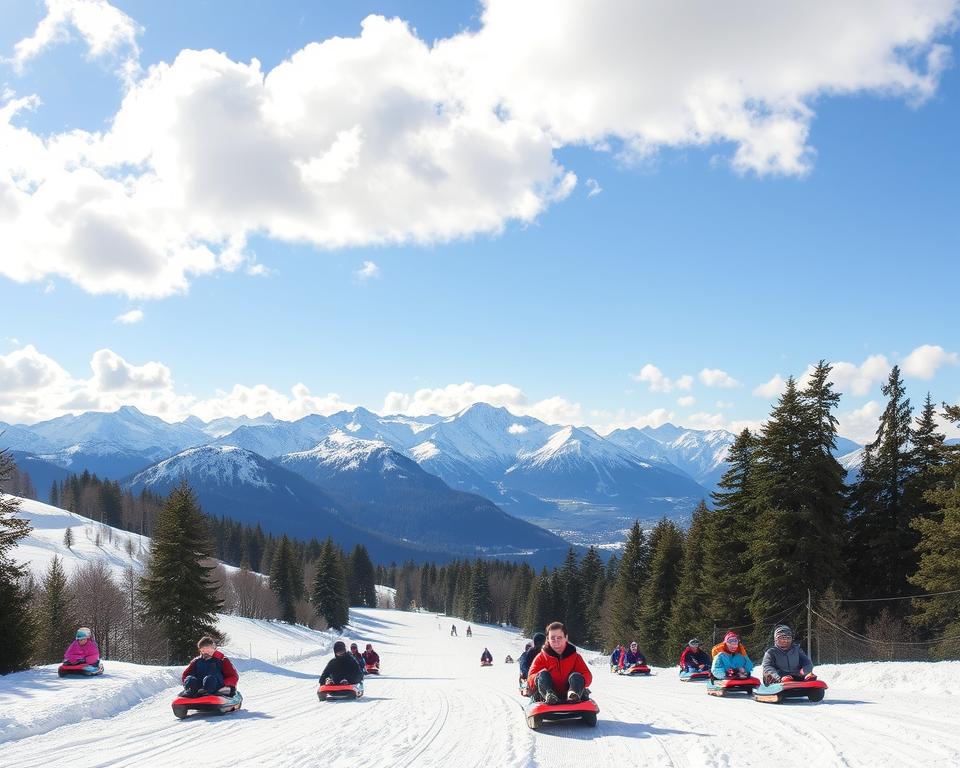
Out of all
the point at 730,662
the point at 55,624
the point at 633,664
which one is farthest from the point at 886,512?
the point at 55,624

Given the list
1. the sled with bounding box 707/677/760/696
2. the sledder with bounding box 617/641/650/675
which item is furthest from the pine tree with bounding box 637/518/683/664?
the sled with bounding box 707/677/760/696

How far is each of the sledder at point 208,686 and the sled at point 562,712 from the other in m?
6.09

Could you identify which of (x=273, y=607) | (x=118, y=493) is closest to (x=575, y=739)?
(x=273, y=607)

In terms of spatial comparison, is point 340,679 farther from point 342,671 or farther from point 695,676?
point 695,676

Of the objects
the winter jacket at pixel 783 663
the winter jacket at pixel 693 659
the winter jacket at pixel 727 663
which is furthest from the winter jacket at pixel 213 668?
the winter jacket at pixel 693 659

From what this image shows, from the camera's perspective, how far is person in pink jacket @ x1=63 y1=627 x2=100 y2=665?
18.1 metres

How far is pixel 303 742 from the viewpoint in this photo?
388 inches

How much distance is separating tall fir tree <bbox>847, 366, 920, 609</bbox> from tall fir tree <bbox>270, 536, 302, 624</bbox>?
60.6 metres

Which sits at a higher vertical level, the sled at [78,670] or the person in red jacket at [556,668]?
the person in red jacket at [556,668]

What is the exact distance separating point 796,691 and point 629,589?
44559 millimetres

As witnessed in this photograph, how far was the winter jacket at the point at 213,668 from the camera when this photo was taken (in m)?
13.3

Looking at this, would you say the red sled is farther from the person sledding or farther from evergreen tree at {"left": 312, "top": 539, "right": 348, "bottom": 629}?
Answer: evergreen tree at {"left": 312, "top": 539, "right": 348, "bottom": 629}

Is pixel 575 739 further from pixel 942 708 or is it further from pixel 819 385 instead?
pixel 819 385

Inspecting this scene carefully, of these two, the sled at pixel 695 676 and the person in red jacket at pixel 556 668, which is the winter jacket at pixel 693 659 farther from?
the person in red jacket at pixel 556 668
